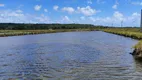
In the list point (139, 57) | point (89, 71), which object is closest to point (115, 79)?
point (89, 71)

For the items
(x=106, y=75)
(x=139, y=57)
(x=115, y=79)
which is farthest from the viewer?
(x=139, y=57)

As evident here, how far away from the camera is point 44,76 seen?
70.6 feet

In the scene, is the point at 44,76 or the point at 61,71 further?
the point at 61,71

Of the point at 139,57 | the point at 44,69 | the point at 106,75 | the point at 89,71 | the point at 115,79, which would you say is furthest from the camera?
the point at 139,57

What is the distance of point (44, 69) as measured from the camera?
81.6ft

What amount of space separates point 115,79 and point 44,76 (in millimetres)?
5442

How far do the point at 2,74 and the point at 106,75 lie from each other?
329 inches

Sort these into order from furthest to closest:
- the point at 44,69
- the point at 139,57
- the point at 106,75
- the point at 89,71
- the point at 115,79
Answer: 1. the point at 139,57
2. the point at 44,69
3. the point at 89,71
4. the point at 106,75
5. the point at 115,79

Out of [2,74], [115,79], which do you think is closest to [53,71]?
[2,74]

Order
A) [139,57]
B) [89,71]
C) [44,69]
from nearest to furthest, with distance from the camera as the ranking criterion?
[89,71] → [44,69] → [139,57]

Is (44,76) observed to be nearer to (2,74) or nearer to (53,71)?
(53,71)

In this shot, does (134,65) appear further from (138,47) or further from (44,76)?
(44,76)

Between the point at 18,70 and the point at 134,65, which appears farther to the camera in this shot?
the point at 134,65

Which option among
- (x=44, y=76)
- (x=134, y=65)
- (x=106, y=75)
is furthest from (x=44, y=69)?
(x=134, y=65)
